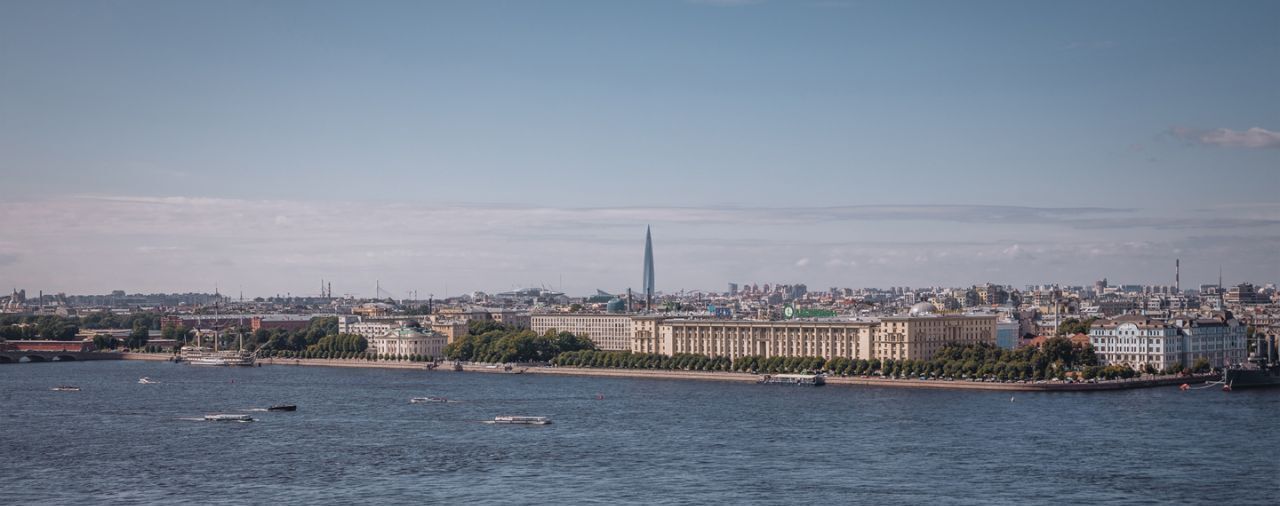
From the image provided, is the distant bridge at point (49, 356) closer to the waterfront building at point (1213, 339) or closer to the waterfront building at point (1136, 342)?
the waterfront building at point (1136, 342)

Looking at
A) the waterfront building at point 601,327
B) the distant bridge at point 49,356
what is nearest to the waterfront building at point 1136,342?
the waterfront building at point 601,327

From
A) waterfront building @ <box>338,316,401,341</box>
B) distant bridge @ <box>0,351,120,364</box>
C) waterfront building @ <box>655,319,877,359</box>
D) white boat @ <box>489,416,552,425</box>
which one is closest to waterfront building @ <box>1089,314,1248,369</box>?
waterfront building @ <box>655,319,877,359</box>

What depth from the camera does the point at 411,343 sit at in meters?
58.2

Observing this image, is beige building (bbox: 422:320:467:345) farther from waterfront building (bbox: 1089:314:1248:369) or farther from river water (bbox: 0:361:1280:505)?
waterfront building (bbox: 1089:314:1248:369)

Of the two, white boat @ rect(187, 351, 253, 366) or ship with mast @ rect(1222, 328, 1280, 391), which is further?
white boat @ rect(187, 351, 253, 366)

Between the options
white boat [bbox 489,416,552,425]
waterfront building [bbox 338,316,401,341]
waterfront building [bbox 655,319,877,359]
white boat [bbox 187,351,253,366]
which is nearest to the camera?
white boat [bbox 489,416,552,425]

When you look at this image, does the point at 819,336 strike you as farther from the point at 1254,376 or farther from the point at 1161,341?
the point at 1254,376

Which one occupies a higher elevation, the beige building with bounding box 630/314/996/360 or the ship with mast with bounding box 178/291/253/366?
the beige building with bounding box 630/314/996/360

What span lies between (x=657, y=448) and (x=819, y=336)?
22059 mm

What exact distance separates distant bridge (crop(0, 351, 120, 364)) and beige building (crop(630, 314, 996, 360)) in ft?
76.7

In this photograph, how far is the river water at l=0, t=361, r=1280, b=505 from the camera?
2105 cm

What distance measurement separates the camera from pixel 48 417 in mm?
31828

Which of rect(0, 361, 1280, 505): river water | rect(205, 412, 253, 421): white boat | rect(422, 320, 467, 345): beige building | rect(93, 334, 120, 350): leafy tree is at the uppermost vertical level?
rect(422, 320, 467, 345): beige building

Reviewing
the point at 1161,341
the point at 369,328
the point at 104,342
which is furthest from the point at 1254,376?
the point at 104,342
